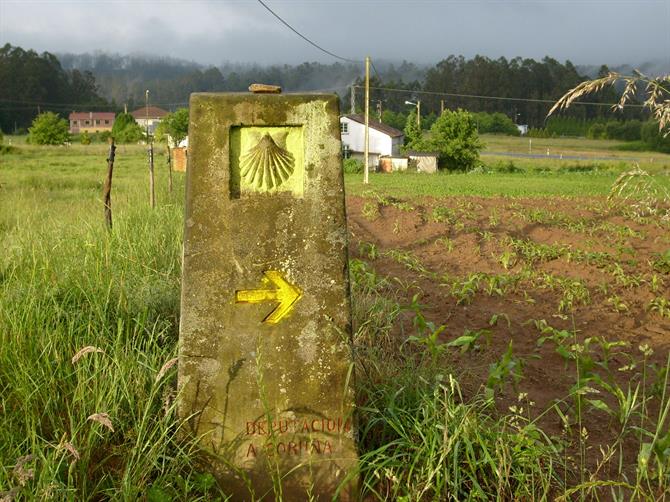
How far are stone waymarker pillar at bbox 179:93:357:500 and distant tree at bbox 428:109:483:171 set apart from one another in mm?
40392

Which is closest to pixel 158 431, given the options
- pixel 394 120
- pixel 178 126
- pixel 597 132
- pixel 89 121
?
pixel 178 126

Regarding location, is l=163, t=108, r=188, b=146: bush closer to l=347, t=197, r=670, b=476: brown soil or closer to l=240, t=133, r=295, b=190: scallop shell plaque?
l=347, t=197, r=670, b=476: brown soil

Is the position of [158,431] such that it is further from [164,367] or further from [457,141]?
[457,141]

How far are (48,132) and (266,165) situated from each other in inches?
2449

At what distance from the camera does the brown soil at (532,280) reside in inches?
170

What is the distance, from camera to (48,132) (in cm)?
5916

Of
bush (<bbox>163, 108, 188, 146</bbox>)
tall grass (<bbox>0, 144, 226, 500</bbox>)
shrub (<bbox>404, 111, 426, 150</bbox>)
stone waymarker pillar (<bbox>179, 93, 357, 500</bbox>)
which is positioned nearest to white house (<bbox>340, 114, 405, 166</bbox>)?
shrub (<bbox>404, 111, 426, 150</bbox>)

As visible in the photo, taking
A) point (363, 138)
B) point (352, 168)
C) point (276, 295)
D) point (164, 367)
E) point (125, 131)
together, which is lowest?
point (164, 367)

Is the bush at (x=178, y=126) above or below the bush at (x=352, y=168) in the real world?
above

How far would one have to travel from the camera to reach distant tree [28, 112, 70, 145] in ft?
194

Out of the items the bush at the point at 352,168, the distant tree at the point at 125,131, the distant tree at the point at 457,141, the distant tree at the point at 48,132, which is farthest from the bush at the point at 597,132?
the distant tree at the point at 48,132

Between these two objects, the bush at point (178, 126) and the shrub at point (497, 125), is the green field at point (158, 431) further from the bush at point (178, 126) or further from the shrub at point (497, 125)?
the shrub at point (497, 125)

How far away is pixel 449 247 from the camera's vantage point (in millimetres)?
8664

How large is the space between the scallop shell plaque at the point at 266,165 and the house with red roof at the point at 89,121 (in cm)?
10401
